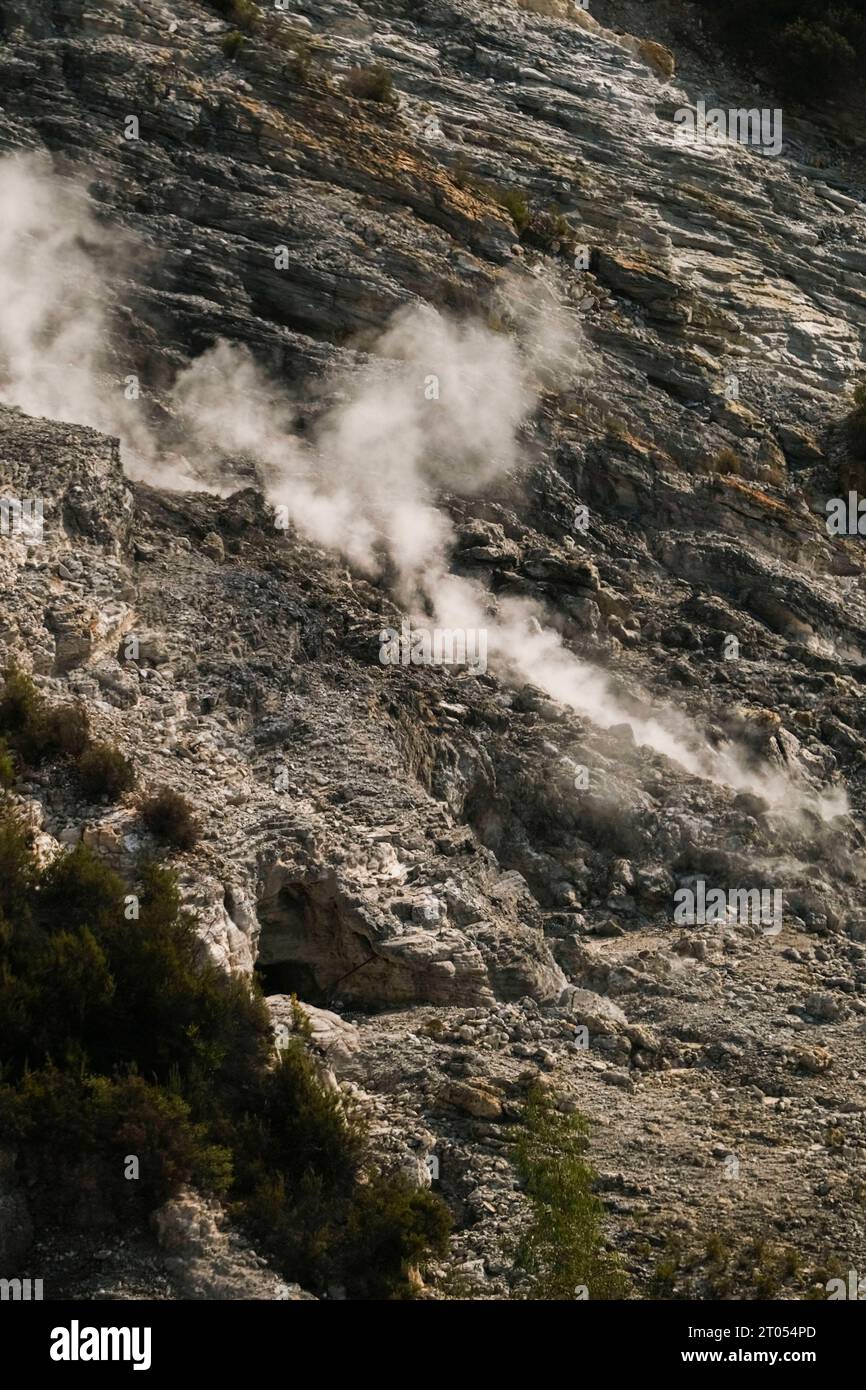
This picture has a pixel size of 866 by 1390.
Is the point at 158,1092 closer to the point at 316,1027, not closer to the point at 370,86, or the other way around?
the point at 316,1027

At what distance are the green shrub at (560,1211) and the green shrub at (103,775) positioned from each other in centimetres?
418

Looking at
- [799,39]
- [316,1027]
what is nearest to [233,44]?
[799,39]

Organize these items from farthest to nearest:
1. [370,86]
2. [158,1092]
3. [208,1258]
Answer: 1. [370,86]
2. [158,1092]
3. [208,1258]

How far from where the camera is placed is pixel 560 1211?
10.9 meters

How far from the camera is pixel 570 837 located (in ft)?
51.6

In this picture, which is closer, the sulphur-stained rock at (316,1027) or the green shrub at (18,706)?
the sulphur-stained rock at (316,1027)

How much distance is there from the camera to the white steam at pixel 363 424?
1791 centimetres

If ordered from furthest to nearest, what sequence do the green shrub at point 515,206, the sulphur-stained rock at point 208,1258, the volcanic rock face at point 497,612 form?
the green shrub at point 515,206 → the volcanic rock face at point 497,612 → the sulphur-stained rock at point 208,1258

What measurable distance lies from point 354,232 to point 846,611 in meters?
8.82

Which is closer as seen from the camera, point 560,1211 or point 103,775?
point 560,1211

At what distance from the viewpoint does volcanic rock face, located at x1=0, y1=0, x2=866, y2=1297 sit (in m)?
12.4

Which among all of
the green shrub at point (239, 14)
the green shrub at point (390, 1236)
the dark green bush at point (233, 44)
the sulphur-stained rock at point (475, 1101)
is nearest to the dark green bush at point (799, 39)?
the green shrub at point (239, 14)

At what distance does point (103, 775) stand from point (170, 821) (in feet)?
2.30

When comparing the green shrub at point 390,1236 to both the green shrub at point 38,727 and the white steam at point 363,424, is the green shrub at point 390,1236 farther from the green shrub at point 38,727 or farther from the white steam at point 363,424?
the white steam at point 363,424
